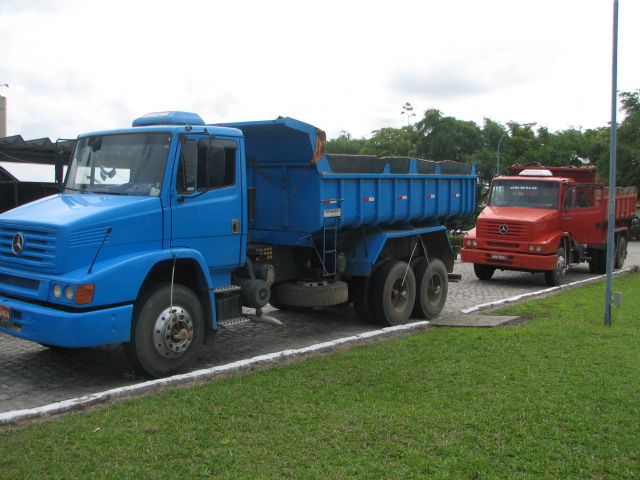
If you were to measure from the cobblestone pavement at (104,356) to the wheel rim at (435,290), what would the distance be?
0.39 m

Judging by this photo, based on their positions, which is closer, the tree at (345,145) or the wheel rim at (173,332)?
the wheel rim at (173,332)

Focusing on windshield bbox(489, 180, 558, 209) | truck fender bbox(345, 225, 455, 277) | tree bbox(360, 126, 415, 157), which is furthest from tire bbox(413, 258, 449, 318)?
tree bbox(360, 126, 415, 157)

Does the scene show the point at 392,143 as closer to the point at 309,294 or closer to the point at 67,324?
the point at 309,294

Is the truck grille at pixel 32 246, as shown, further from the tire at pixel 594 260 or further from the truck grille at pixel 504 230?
the tire at pixel 594 260

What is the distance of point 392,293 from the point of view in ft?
33.0

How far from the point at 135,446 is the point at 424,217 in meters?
6.97

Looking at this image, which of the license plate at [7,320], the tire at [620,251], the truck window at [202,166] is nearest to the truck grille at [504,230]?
the tire at [620,251]

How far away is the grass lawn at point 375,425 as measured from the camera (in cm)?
441

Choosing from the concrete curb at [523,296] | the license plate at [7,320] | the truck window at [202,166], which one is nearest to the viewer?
the license plate at [7,320]

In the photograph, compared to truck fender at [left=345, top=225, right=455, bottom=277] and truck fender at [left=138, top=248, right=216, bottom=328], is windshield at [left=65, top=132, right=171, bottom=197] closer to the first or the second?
truck fender at [left=138, top=248, right=216, bottom=328]

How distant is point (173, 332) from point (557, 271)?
1057cm

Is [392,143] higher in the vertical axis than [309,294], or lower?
higher

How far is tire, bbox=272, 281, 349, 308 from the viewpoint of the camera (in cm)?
894

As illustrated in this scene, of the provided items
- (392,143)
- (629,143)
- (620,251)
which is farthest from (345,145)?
(620,251)
